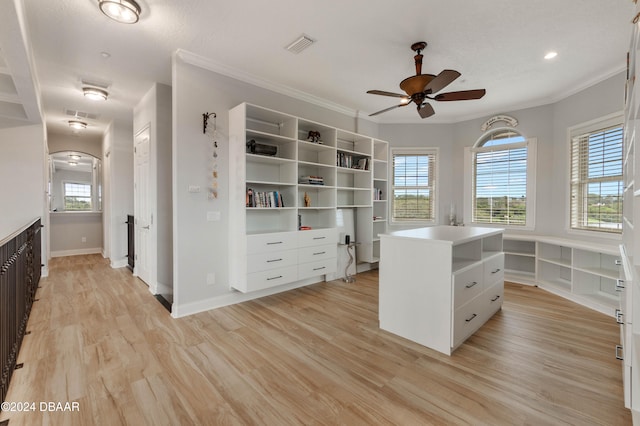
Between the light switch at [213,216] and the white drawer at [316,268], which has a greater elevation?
the light switch at [213,216]

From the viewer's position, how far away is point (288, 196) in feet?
13.1

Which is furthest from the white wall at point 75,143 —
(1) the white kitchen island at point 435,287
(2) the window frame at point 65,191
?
(1) the white kitchen island at point 435,287

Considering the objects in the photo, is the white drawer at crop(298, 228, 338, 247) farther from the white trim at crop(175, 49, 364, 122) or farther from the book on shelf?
the white trim at crop(175, 49, 364, 122)

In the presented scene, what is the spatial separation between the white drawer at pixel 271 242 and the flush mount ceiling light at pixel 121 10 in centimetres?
223

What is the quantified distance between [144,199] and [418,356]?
419 cm

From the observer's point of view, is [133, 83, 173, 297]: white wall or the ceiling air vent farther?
[133, 83, 173, 297]: white wall

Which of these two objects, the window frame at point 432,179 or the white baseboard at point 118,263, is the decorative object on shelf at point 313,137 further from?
the white baseboard at point 118,263

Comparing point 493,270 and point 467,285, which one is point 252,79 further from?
point 493,270

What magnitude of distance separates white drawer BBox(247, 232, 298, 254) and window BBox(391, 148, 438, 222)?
2.79 meters

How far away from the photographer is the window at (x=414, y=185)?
18.6 feet

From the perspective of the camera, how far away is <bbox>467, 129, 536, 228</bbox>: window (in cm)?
473

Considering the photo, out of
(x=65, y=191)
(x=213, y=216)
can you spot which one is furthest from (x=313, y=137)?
(x=65, y=191)

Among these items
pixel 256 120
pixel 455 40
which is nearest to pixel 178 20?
pixel 256 120

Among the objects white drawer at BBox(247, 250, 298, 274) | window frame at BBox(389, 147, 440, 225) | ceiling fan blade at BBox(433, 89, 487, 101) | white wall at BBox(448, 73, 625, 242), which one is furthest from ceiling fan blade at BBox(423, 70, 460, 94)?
window frame at BBox(389, 147, 440, 225)
